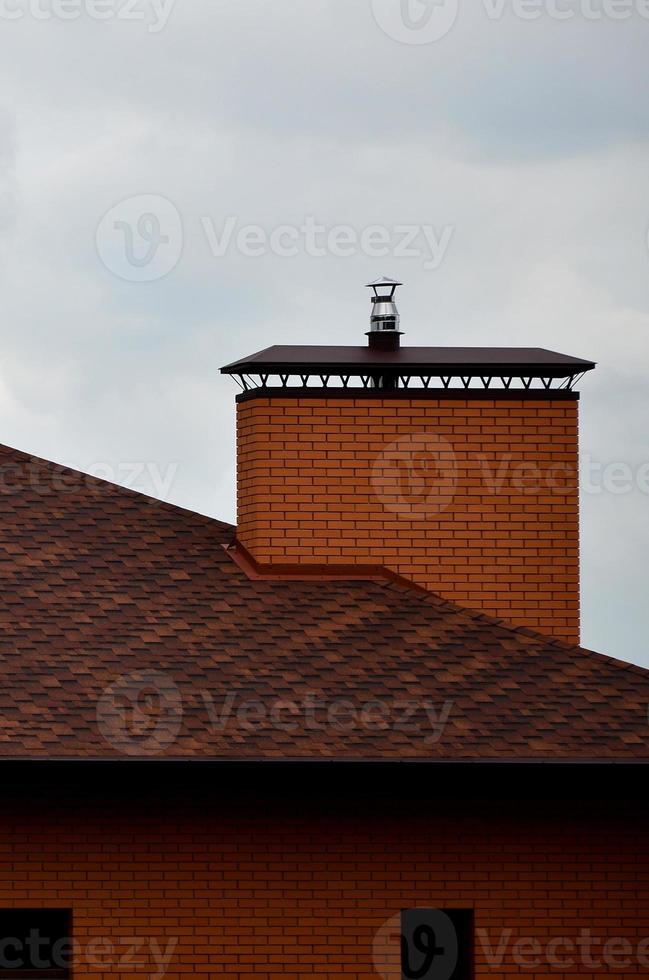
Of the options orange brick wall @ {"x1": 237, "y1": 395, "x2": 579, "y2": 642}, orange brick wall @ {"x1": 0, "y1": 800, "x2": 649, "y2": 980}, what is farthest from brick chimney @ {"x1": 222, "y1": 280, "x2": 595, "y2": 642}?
orange brick wall @ {"x1": 0, "y1": 800, "x2": 649, "y2": 980}

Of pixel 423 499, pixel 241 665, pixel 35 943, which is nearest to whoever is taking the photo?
pixel 35 943

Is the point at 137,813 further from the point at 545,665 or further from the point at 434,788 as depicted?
the point at 545,665

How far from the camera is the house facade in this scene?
13.9 meters

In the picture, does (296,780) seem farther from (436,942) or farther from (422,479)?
(422,479)

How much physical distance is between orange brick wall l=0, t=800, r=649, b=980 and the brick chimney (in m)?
3.04

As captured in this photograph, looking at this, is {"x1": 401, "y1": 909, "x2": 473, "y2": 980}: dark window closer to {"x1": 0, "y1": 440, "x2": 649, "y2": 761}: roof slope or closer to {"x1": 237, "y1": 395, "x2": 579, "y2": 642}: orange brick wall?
{"x1": 0, "y1": 440, "x2": 649, "y2": 761}: roof slope

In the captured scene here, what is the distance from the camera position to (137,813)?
46.2 feet

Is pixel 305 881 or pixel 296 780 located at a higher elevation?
pixel 296 780

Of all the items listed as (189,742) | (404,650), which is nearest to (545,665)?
(404,650)

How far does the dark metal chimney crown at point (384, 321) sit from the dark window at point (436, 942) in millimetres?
6136

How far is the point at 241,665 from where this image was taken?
585 inches

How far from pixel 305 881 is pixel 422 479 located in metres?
4.43

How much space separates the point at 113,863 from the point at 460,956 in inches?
115

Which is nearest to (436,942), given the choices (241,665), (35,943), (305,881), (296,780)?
(305,881)
